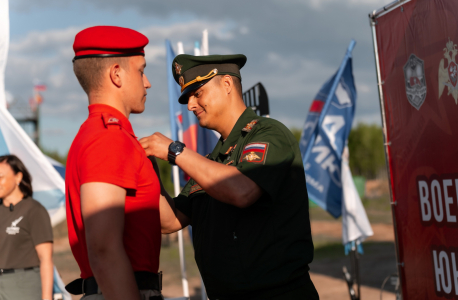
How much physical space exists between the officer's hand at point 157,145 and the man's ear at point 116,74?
16.0 inches

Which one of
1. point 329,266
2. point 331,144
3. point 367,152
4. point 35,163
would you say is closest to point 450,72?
point 331,144

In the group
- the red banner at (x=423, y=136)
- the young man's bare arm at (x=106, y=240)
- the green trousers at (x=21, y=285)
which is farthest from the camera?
the green trousers at (x=21, y=285)

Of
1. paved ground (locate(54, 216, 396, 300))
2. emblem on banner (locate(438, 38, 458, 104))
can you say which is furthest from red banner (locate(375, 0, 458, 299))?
paved ground (locate(54, 216, 396, 300))

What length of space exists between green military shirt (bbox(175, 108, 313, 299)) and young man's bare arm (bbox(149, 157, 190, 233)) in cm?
27

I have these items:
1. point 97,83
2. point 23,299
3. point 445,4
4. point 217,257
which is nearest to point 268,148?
point 217,257

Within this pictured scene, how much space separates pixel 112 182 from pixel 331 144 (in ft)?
18.0

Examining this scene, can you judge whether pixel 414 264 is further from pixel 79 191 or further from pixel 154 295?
pixel 79 191

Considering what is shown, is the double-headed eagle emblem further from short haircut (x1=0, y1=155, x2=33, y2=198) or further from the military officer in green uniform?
short haircut (x1=0, y1=155, x2=33, y2=198)

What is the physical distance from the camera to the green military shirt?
7.23ft

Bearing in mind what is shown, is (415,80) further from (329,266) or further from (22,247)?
(329,266)

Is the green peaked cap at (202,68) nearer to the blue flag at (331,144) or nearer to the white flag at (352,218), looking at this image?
the white flag at (352,218)

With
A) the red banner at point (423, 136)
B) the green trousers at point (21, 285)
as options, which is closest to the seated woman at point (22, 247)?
the green trousers at point (21, 285)

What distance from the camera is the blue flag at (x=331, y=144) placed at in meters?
6.69

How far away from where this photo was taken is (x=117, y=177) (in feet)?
5.24
